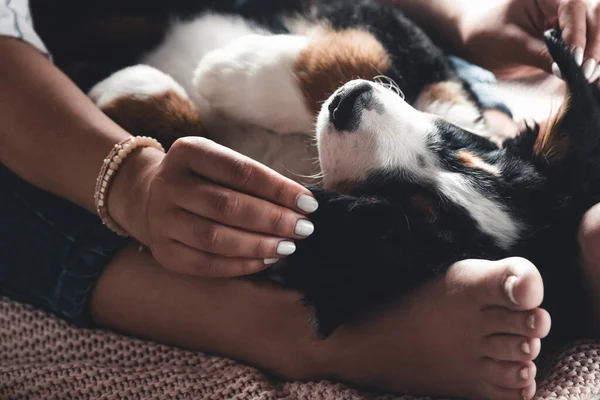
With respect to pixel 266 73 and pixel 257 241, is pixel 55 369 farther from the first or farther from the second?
pixel 266 73

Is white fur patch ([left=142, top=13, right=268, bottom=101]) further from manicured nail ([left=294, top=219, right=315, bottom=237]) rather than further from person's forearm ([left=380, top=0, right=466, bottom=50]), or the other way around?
manicured nail ([left=294, top=219, right=315, bottom=237])

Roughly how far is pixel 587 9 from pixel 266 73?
0.60 metres

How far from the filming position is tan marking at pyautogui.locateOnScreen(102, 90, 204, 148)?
1223 mm

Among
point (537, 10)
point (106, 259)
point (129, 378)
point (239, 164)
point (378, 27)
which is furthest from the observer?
point (378, 27)

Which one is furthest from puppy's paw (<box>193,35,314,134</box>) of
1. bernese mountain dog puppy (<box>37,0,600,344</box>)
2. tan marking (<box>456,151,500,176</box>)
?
tan marking (<box>456,151,500,176</box>)

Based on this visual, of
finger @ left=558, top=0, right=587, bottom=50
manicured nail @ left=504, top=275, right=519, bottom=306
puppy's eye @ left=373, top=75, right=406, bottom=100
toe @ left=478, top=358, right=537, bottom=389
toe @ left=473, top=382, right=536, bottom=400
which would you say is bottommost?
toe @ left=473, top=382, right=536, bottom=400

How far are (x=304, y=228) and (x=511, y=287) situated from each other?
27 centimetres

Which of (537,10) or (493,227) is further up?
(537,10)

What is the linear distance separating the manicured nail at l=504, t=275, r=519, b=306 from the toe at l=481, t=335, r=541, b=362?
65mm

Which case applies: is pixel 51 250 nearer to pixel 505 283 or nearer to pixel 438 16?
pixel 505 283

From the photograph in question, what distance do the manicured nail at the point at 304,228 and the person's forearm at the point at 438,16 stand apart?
834mm

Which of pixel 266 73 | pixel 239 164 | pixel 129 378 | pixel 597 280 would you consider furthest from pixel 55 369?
pixel 597 280

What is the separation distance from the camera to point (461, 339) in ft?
2.89

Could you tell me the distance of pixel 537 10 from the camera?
1272mm
